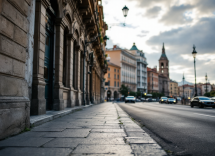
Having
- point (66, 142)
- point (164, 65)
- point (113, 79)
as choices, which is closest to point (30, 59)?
point (66, 142)

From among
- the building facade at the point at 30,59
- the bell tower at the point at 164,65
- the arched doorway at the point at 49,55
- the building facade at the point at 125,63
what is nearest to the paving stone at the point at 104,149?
the building facade at the point at 30,59

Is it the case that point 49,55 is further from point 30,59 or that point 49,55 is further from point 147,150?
point 147,150

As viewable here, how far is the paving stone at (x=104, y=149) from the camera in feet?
10.7

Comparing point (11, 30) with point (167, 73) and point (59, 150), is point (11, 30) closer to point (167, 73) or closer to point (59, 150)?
point (59, 150)

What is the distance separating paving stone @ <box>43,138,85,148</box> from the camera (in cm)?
372

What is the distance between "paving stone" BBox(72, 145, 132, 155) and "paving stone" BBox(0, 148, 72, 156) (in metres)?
0.20

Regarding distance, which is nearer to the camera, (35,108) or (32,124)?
(32,124)

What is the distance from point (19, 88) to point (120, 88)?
79.1 m

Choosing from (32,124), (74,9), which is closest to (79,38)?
(74,9)

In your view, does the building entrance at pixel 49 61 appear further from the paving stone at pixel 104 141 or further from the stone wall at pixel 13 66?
the paving stone at pixel 104 141

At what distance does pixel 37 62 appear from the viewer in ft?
25.9

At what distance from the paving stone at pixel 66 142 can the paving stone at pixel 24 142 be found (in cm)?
17

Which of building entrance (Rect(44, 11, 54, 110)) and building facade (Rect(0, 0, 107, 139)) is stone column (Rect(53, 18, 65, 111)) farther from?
building entrance (Rect(44, 11, 54, 110))

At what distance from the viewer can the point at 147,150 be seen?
11.0ft
